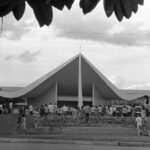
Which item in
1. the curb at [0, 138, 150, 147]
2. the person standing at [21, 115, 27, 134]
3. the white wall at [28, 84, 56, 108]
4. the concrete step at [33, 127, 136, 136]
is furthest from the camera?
the white wall at [28, 84, 56, 108]

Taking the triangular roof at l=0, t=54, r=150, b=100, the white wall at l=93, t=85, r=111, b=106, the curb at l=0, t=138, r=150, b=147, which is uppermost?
the triangular roof at l=0, t=54, r=150, b=100

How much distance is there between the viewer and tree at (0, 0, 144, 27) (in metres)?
1.72

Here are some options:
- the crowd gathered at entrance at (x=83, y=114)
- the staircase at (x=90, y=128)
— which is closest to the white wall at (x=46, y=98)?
the crowd gathered at entrance at (x=83, y=114)

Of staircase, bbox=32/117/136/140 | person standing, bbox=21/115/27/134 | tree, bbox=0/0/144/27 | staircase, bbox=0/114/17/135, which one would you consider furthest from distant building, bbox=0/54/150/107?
tree, bbox=0/0/144/27

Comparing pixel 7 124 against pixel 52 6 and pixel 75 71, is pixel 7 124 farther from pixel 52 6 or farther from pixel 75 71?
pixel 75 71

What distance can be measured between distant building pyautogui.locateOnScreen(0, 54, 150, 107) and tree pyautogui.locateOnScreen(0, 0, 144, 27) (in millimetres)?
46420

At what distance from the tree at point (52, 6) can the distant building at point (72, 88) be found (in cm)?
4642

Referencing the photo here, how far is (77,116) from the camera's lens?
30844 mm

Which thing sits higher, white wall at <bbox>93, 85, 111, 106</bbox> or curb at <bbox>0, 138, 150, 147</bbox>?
white wall at <bbox>93, 85, 111, 106</bbox>

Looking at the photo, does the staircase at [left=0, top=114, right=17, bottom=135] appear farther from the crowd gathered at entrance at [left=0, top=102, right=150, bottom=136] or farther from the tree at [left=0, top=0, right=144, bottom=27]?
the tree at [left=0, top=0, right=144, bottom=27]

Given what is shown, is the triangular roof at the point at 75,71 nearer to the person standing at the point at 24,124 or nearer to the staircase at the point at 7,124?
the staircase at the point at 7,124

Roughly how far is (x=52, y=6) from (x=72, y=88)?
5456cm

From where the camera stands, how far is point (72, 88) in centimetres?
5628

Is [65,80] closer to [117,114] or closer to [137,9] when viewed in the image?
[117,114]
